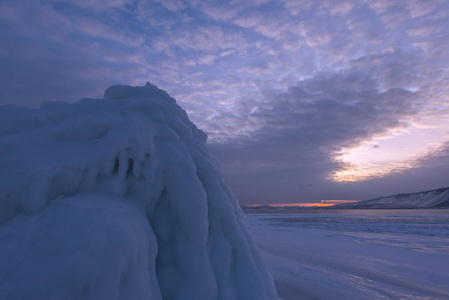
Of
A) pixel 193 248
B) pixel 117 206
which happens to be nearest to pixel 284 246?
pixel 193 248

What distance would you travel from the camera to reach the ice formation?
235 cm

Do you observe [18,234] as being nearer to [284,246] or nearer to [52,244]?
[52,244]

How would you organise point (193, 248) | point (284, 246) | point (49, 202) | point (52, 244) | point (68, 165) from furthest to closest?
point (284, 246) < point (193, 248) < point (68, 165) < point (49, 202) < point (52, 244)

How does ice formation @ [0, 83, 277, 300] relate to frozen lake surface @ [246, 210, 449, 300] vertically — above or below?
above

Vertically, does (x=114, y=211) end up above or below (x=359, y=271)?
above

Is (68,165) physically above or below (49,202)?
above

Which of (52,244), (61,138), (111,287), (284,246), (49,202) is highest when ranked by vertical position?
(61,138)

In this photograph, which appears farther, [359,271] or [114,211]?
[359,271]

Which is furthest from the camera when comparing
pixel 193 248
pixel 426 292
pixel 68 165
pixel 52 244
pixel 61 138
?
pixel 426 292

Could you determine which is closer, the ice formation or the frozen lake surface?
the ice formation

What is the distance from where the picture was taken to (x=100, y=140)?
3922 mm

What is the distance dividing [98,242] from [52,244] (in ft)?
1.25

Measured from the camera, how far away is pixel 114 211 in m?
2.93

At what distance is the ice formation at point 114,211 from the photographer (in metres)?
2.35
